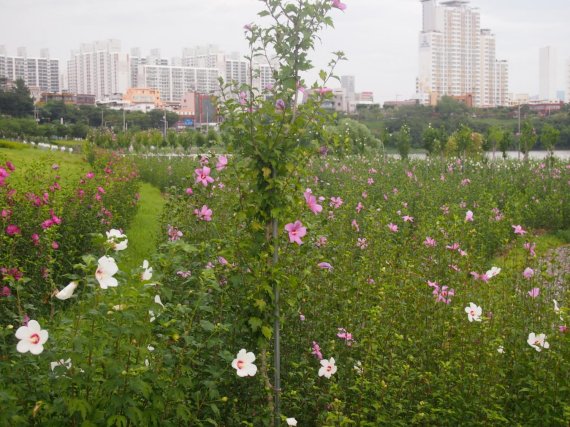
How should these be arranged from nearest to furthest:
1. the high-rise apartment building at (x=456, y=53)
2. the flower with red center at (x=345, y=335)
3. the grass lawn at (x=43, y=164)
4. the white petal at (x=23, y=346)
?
the white petal at (x=23, y=346) < the flower with red center at (x=345, y=335) < the grass lawn at (x=43, y=164) < the high-rise apartment building at (x=456, y=53)

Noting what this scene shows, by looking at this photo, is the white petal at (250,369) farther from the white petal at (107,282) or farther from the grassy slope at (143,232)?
the grassy slope at (143,232)

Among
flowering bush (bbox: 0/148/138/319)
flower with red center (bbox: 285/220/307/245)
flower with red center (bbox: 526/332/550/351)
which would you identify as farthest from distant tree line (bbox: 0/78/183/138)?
flower with red center (bbox: 526/332/550/351)

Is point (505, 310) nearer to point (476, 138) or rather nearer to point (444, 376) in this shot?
point (444, 376)

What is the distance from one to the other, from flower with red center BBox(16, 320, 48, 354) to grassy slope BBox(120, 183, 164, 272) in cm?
244

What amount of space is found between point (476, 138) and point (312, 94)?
2711cm

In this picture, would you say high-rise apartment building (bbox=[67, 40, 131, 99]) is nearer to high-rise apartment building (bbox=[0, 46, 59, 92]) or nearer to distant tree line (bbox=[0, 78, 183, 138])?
high-rise apartment building (bbox=[0, 46, 59, 92])

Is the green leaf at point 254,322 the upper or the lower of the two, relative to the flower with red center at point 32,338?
lower

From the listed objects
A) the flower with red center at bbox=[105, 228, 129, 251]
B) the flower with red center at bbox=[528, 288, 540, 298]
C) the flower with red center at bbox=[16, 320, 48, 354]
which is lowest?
the flower with red center at bbox=[528, 288, 540, 298]

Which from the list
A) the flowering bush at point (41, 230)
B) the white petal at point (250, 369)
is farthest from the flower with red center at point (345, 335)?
the flowering bush at point (41, 230)

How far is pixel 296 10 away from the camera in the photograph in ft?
10.00

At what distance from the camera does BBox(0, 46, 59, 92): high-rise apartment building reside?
396ft

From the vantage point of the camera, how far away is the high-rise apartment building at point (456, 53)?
90.0 meters

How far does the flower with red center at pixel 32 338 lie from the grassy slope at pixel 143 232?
7.99ft

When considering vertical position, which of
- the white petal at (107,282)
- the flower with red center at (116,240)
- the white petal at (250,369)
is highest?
the flower with red center at (116,240)
